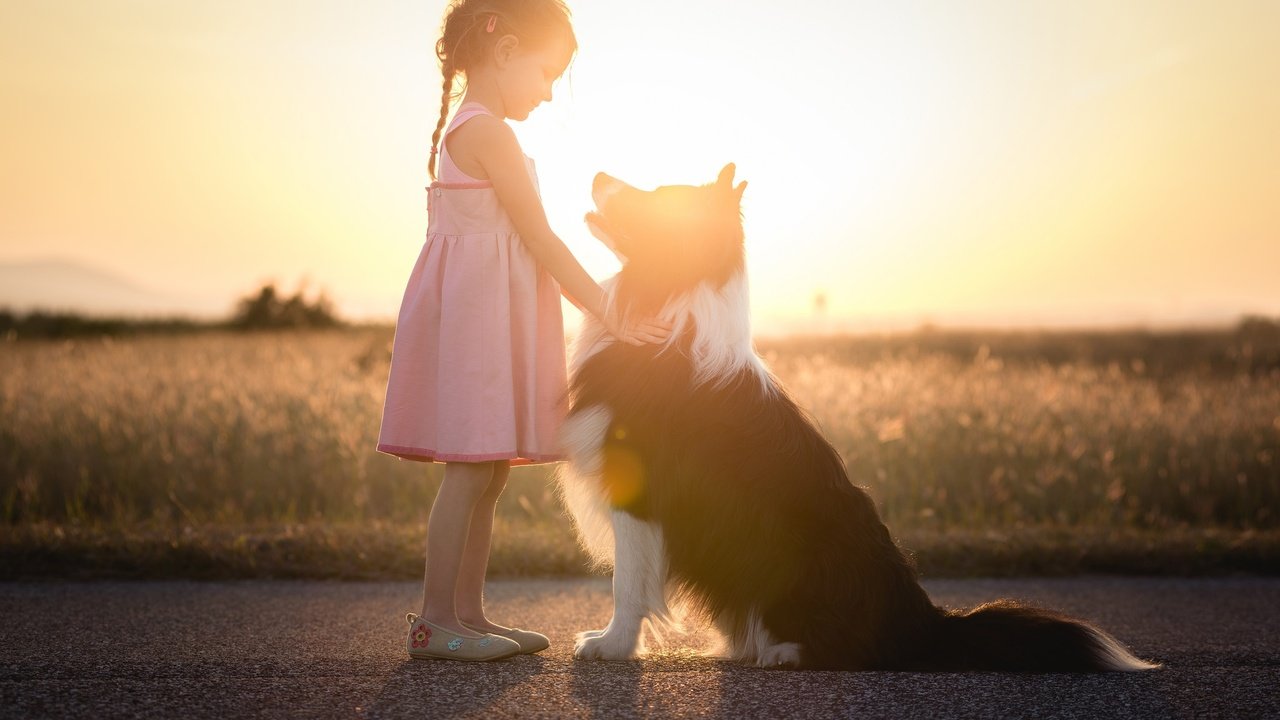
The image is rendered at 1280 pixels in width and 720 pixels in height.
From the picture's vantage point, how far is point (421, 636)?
3.50 meters

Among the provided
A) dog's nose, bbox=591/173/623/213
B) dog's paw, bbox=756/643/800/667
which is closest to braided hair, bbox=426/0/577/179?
dog's nose, bbox=591/173/623/213

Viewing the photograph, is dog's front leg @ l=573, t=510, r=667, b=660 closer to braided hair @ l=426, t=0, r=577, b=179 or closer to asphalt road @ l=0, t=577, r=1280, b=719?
asphalt road @ l=0, t=577, r=1280, b=719

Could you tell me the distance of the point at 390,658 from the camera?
357 centimetres

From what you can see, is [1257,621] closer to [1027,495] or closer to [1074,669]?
→ [1074,669]

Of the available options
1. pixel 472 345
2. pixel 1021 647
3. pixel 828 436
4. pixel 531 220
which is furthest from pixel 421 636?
pixel 828 436

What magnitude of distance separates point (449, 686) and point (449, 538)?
57cm

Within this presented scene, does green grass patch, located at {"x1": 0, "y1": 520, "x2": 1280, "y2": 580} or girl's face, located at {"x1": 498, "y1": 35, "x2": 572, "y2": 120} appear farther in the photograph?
green grass patch, located at {"x1": 0, "y1": 520, "x2": 1280, "y2": 580}

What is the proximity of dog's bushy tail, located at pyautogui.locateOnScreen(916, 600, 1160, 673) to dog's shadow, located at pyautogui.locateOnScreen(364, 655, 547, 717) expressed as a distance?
1.41 m

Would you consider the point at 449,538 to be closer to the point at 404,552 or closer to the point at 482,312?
the point at 482,312

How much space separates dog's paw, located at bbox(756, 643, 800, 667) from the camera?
338 cm

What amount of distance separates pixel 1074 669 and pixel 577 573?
292 centimetres

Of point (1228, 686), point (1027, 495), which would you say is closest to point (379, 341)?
point (1027, 495)

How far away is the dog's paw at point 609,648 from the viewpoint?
3.48 meters

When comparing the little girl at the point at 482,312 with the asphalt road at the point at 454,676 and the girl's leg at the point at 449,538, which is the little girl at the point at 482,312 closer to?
the girl's leg at the point at 449,538
